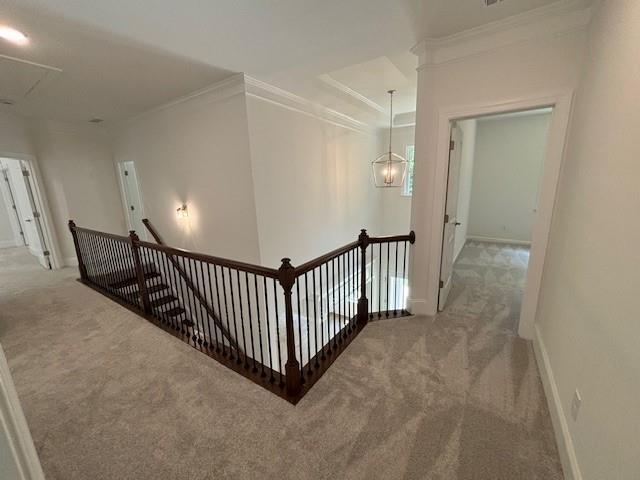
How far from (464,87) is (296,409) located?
3.03 metres

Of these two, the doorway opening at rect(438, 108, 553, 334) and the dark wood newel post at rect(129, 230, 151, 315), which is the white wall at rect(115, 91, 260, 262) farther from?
the doorway opening at rect(438, 108, 553, 334)

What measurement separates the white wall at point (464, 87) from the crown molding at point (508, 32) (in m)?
0.02

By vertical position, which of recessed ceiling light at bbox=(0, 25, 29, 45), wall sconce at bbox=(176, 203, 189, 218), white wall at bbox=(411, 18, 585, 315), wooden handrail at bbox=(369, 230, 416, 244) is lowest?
wooden handrail at bbox=(369, 230, 416, 244)

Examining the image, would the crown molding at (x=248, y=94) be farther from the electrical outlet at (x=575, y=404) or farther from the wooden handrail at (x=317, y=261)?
the electrical outlet at (x=575, y=404)

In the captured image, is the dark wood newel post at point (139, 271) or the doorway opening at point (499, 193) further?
the doorway opening at point (499, 193)

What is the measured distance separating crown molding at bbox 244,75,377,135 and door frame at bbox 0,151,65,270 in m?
4.54

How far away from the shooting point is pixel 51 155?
4934mm

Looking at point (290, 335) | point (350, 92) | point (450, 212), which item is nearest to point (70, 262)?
point (290, 335)

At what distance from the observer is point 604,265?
1342 millimetres

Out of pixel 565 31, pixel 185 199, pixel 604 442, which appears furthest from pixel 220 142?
pixel 604 442

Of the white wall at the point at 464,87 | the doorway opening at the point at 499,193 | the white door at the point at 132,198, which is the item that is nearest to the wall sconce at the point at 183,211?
the white door at the point at 132,198

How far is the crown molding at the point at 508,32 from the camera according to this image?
78.7 inches

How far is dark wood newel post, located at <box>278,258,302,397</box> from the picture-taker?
6.12ft

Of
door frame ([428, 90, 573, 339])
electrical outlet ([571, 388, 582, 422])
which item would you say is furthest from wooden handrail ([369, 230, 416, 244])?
electrical outlet ([571, 388, 582, 422])
